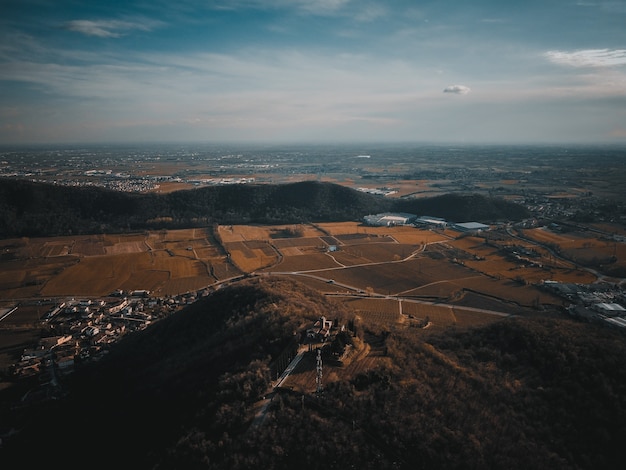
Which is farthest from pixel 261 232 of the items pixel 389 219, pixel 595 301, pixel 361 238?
pixel 595 301

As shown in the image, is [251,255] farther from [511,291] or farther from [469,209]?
[469,209]

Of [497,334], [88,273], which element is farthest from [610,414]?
[88,273]

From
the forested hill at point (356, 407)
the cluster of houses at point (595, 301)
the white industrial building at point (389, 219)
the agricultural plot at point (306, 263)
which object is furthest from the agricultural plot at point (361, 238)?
the forested hill at point (356, 407)

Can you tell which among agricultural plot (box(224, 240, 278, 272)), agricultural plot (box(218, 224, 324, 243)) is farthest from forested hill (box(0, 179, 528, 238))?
agricultural plot (box(224, 240, 278, 272))

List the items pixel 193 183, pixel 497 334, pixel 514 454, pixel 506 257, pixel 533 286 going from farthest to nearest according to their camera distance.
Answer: pixel 193 183 < pixel 506 257 < pixel 533 286 < pixel 497 334 < pixel 514 454

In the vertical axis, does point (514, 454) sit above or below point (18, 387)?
above

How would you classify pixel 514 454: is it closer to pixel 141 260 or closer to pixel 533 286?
pixel 533 286
